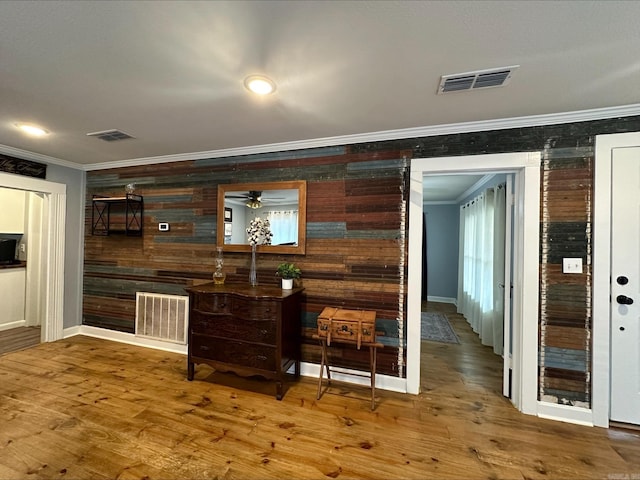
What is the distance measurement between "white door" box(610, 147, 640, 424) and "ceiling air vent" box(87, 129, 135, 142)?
4362mm

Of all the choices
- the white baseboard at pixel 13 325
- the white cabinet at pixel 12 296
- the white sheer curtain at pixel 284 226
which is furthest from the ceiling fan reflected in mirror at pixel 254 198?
the white baseboard at pixel 13 325

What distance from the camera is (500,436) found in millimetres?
1956

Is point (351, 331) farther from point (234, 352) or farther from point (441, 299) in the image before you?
point (441, 299)

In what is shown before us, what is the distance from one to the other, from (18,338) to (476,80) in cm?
A: 610

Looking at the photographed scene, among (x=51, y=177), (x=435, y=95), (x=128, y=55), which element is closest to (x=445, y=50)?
(x=435, y=95)

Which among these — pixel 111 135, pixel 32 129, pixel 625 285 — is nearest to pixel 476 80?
pixel 625 285

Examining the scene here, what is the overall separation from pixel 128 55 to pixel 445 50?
70.4 inches

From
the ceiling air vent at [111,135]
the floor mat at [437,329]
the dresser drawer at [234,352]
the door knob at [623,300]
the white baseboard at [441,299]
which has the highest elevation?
the ceiling air vent at [111,135]

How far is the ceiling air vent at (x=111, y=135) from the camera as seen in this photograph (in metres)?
2.65

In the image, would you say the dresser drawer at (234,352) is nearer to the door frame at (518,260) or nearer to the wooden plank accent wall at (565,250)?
the door frame at (518,260)

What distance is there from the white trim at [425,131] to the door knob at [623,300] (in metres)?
1.41

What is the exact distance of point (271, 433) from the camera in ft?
6.42

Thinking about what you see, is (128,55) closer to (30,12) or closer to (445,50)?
(30,12)

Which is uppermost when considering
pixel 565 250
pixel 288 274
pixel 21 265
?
pixel 565 250
